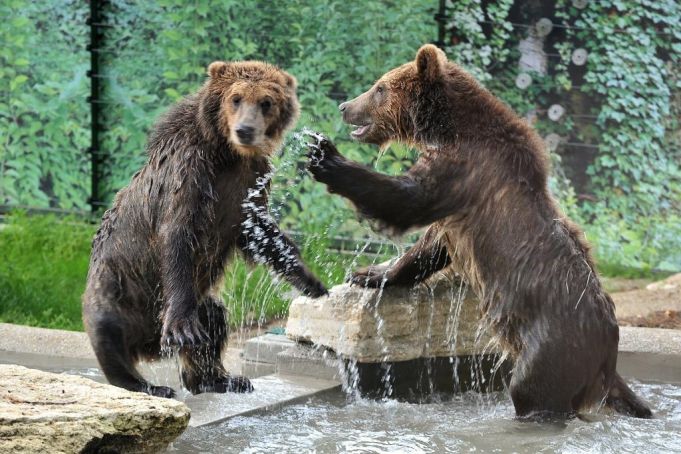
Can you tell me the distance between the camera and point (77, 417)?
3.79 meters

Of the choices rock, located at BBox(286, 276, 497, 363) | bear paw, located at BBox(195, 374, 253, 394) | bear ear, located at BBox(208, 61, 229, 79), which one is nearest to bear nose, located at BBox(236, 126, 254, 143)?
bear ear, located at BBox(208, 61, 229, 79)

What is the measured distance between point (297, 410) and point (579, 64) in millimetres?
5915

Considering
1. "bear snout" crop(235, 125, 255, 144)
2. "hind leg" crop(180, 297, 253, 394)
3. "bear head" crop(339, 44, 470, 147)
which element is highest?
"bear head" crop(339, 44, 470, 147)

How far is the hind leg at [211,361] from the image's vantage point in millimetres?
5617

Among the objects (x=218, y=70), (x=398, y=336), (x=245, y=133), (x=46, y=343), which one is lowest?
(x=46, y=343)

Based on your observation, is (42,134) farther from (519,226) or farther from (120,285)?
(519,226)

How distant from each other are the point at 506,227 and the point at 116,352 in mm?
2014

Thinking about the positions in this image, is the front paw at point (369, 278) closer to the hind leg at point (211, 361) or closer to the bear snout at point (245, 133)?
the hind leg at point (211, 361)

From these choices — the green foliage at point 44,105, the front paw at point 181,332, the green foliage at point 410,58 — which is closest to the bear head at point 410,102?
the front paw at point 181,332

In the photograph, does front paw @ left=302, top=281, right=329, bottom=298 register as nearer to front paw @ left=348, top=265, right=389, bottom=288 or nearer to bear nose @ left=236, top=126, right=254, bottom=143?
front paw @ left=348, top=265, right=389, bottom=288

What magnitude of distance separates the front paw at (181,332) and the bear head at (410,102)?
152cm

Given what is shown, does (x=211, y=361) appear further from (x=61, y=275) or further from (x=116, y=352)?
(x=61, y=275)

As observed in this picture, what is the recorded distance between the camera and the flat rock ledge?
367 cm

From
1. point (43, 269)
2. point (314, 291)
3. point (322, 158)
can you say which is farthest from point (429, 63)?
point (43, 269)
